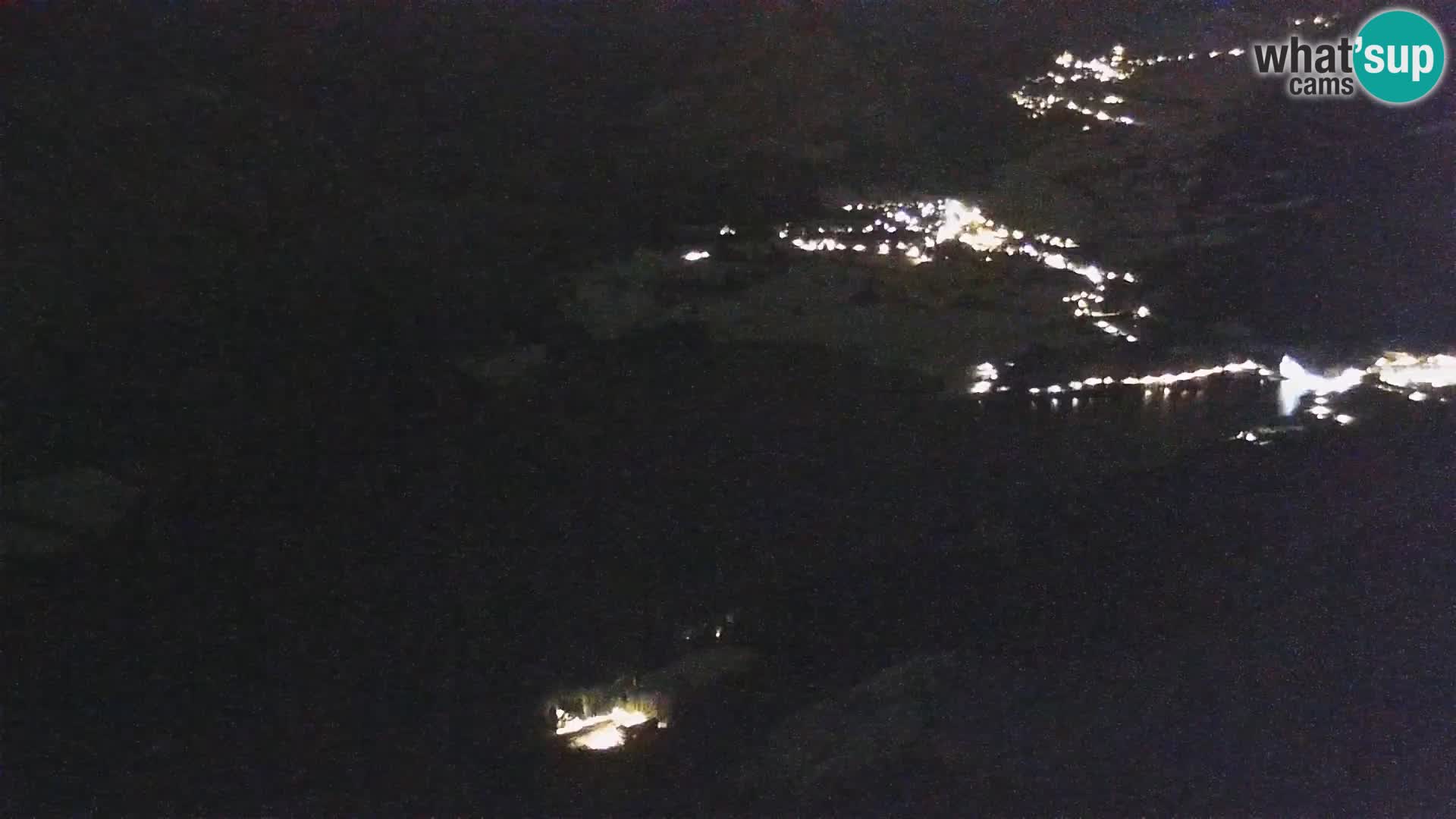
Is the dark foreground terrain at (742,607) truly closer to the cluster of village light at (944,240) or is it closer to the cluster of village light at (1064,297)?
the cluster of village light at (1064,297)

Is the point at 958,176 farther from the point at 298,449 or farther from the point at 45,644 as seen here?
the point at 45,644

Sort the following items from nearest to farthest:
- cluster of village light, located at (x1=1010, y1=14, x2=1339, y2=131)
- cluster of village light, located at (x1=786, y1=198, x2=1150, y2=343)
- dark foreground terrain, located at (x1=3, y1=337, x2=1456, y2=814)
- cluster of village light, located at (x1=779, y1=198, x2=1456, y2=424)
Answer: dark foreground terrain, located at (x1=3, y1=337, x2=1456, y2=814) < cluster of village light, located at (x1=779, y1=198, x2=1456, y2=424) < cluster of village light, located at (x1=786, y1=198, x2=1150, y2=343) < cluster of village light, located at (x1=1010, y1=14, x2=1339, y2=131)

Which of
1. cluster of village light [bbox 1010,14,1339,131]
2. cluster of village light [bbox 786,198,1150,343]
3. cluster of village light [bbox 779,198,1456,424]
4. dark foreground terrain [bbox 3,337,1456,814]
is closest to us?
dark foreground terrain [bbox 3,337,1456,814]

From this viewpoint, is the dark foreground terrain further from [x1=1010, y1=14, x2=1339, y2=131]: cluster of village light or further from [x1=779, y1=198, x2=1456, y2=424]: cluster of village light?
[x1=1010, y1=14, x2=1339, y2=131]: cluster of village light

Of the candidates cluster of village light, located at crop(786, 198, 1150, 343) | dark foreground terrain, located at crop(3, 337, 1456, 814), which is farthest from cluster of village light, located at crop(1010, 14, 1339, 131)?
dark foreground terrain, located at crop(3, 337, 1456, 814)

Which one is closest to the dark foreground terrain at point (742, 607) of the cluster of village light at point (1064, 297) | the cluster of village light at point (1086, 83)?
the cluster of village light at point (1064, 297)

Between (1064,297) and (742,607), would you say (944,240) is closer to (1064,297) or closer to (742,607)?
(1064,297)
